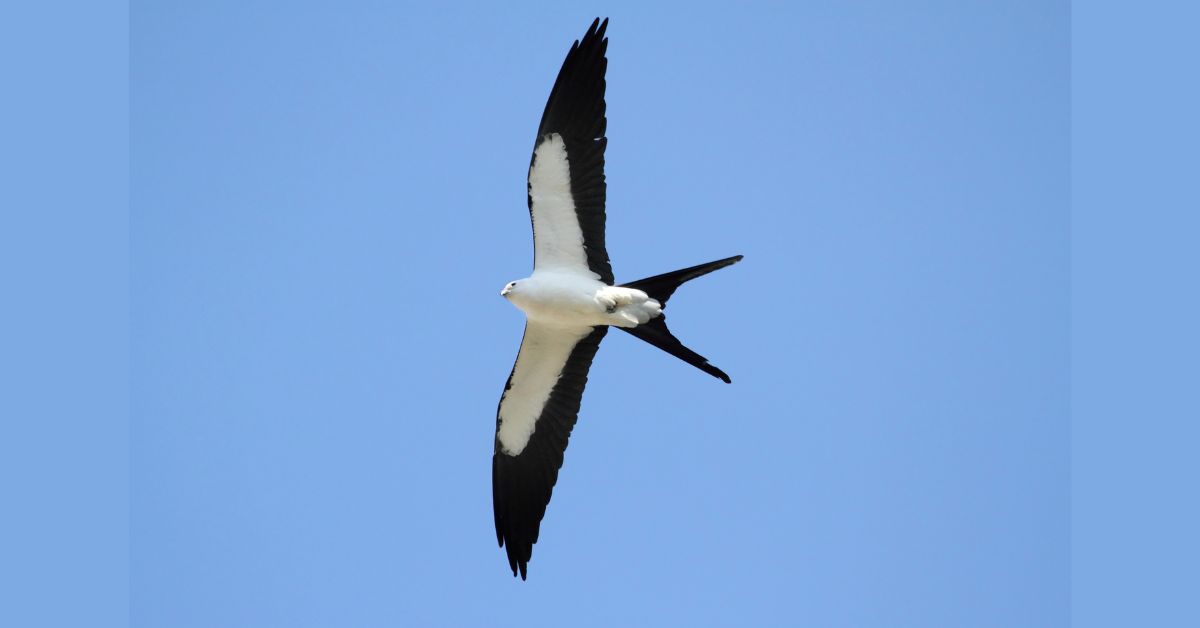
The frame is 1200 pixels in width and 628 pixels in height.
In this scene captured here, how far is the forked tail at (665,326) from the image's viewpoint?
10.3 meters

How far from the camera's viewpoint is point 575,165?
412 inches

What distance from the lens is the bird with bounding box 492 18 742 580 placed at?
1044 centimetres

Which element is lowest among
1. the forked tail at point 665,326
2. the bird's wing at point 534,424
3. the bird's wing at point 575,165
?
the bird's wing at point 534,424

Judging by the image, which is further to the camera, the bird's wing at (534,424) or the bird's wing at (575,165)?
the bird's wing at (534,424)

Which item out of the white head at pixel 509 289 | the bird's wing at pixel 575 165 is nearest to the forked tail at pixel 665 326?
the bird's wing at pixel 575 165

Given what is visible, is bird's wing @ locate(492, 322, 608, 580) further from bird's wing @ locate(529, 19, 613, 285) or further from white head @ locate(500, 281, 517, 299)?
bird's wing @ locate(529, 19, 613, 285)

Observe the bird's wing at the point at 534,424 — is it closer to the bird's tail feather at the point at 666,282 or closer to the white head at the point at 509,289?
the white head at the point at 509,289

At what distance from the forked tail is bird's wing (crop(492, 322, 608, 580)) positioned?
649 millimetres

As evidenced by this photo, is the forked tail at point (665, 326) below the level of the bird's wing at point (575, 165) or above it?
below

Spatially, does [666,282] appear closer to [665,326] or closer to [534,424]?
[665,326]

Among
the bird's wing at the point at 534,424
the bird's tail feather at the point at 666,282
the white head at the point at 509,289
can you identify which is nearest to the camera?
the bird's tail feather at the point at 666,282

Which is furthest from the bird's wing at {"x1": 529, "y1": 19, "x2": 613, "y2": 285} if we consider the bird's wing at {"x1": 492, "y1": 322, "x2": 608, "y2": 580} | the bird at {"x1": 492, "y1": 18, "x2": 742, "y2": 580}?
the bird's wing at {"x1": 492, "y1": 322, "x2": 608, "y2": 580}

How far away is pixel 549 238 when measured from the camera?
10.7 meters

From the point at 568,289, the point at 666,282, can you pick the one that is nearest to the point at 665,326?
the point at 666,282
